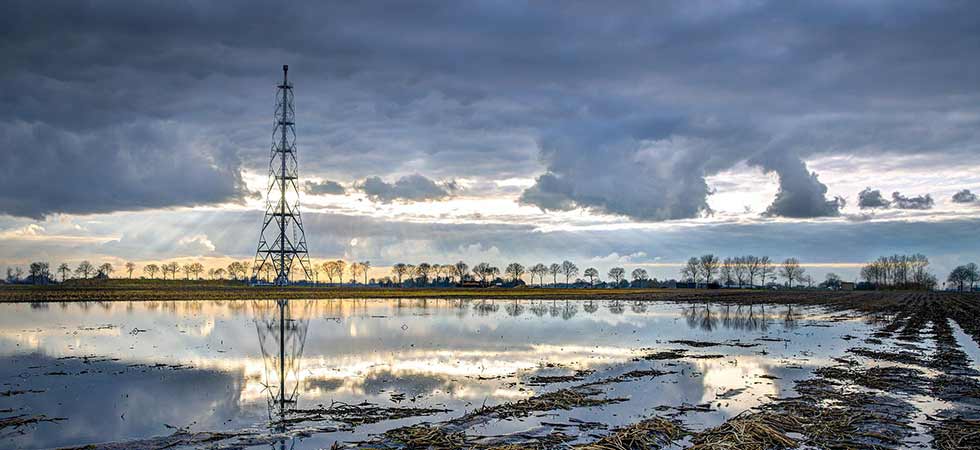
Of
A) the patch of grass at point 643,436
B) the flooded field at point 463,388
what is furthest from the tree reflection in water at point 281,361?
the patch of grass at point 643,436

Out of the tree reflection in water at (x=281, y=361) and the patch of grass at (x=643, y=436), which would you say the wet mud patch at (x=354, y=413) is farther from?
the patch of grass at (x=643, y=436)

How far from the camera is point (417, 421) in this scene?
1859 centimetres

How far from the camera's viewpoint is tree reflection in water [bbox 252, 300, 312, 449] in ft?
63.6

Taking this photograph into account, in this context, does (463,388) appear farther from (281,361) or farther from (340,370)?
(281,361)

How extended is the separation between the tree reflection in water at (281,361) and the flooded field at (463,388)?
113mm

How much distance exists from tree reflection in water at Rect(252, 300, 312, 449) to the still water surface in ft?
0.37

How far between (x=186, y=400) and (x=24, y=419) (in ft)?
15.0

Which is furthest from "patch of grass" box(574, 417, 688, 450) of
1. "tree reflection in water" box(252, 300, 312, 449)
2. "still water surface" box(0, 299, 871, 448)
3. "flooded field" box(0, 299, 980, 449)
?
"tree reflection in water" box(252, 300, 312, 449)

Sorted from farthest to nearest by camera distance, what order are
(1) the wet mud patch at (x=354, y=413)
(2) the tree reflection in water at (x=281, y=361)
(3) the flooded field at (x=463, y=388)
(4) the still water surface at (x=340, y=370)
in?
(2) the tree reflection in water at (x=281, y=361) → (4) the still water surface at (x=340, y=370) → (1) the wet mud patch at (x=354, y=413) → (3) the flooded field at (x=463, y=388)

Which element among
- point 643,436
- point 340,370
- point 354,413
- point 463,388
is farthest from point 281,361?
point 643,436

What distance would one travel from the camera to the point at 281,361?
31.1 metres

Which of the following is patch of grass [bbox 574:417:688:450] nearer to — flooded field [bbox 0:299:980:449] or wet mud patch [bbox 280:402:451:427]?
flooded field [bbox 0:299:980:449]

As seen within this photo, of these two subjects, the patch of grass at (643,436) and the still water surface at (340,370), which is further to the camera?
the still water surface at (340,370)

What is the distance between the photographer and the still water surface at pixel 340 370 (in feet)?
62.8
